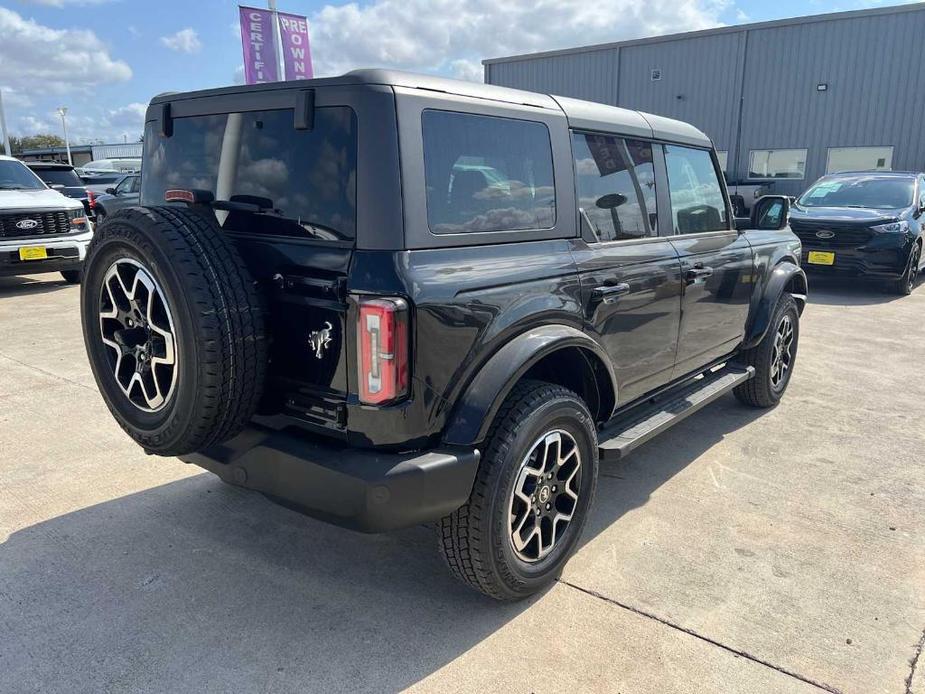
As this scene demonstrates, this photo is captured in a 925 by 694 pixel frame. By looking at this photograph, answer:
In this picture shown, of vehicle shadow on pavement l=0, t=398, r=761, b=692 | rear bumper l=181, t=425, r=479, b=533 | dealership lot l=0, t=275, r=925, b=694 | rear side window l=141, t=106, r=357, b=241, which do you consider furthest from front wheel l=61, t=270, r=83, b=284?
rear bumper l=181, t=425, r=479, b=533

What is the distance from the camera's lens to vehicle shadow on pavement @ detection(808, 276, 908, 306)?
9.29m

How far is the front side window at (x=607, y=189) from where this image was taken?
9.84ft

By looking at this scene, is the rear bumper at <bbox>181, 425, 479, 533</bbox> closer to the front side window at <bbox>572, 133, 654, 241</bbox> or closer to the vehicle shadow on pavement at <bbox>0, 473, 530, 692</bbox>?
the vehicle shadow on pavement at <bbox>0, 473, 530, 692</bbox>

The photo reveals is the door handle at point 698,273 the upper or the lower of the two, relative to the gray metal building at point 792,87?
lower

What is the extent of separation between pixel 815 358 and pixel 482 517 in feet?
16.8

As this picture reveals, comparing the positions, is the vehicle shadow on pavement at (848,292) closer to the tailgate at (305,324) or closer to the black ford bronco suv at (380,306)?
the black ford bronco suv at (380,306)

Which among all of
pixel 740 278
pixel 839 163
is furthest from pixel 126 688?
pixel 839 163

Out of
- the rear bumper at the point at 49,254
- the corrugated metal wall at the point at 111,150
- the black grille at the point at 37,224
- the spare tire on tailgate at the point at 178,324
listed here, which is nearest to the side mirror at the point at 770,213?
the spare tire on tailgate at the point at 178,324

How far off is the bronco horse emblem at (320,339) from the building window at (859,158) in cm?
2046

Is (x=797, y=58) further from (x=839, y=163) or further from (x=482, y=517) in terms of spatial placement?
(x=482, y=517)

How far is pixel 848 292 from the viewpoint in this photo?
10109 millimetres

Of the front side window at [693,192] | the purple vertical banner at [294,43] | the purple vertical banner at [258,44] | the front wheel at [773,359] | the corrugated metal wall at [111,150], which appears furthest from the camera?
the corrugated metal wall at [111,150]

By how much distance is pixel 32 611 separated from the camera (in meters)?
2.58

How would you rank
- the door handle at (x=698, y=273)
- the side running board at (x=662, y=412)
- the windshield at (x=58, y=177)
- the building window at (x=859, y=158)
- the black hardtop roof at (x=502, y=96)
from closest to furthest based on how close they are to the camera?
1. the black hardtop roof at (x=502, y=96)
2. the side running board at (x=662, y=412)
3. the door handle at (x=698, y=273)
4. the windshield at (x=58, y=177)
5. the building window at (x=859, y=158)
